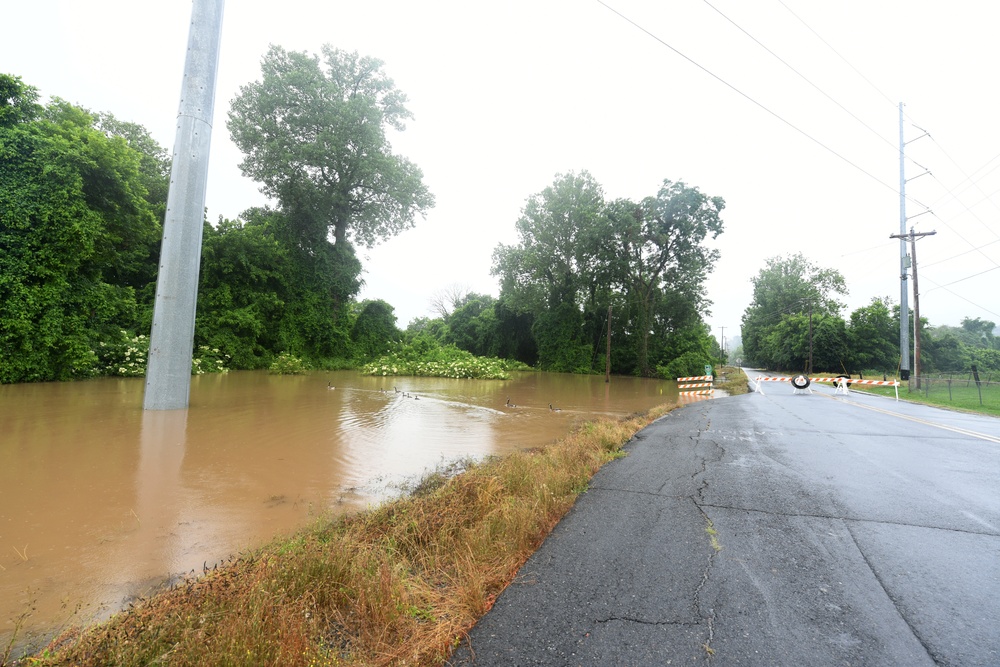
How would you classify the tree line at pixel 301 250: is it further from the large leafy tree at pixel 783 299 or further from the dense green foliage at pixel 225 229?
the large leafy tree at pixel 783 299

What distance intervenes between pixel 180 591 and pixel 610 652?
8.91 feet

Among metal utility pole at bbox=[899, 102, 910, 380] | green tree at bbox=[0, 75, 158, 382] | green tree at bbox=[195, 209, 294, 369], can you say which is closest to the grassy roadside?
metal utility pole at bbox=[899, 102, 910, 380]

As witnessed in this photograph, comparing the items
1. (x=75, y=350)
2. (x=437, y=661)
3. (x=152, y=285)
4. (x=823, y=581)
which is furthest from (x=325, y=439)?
(x=152, y=285)

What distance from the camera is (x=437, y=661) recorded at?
215cm

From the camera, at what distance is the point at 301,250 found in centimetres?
2950

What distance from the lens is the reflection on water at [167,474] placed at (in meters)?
3.39

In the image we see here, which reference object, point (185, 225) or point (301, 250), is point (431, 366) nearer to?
point (301, 250)

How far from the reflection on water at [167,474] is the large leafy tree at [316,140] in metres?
18.9

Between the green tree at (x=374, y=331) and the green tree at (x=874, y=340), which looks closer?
the green tree at (x=374, y=331)

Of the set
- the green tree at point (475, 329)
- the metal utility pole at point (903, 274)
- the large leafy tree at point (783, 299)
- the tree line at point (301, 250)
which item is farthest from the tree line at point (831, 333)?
the green tree at point (475, 329)

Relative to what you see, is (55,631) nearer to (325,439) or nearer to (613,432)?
(325,439)

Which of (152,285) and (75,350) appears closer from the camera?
(75,350)

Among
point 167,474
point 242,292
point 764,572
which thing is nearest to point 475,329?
point 242,292

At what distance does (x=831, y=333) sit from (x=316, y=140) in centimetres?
6089
